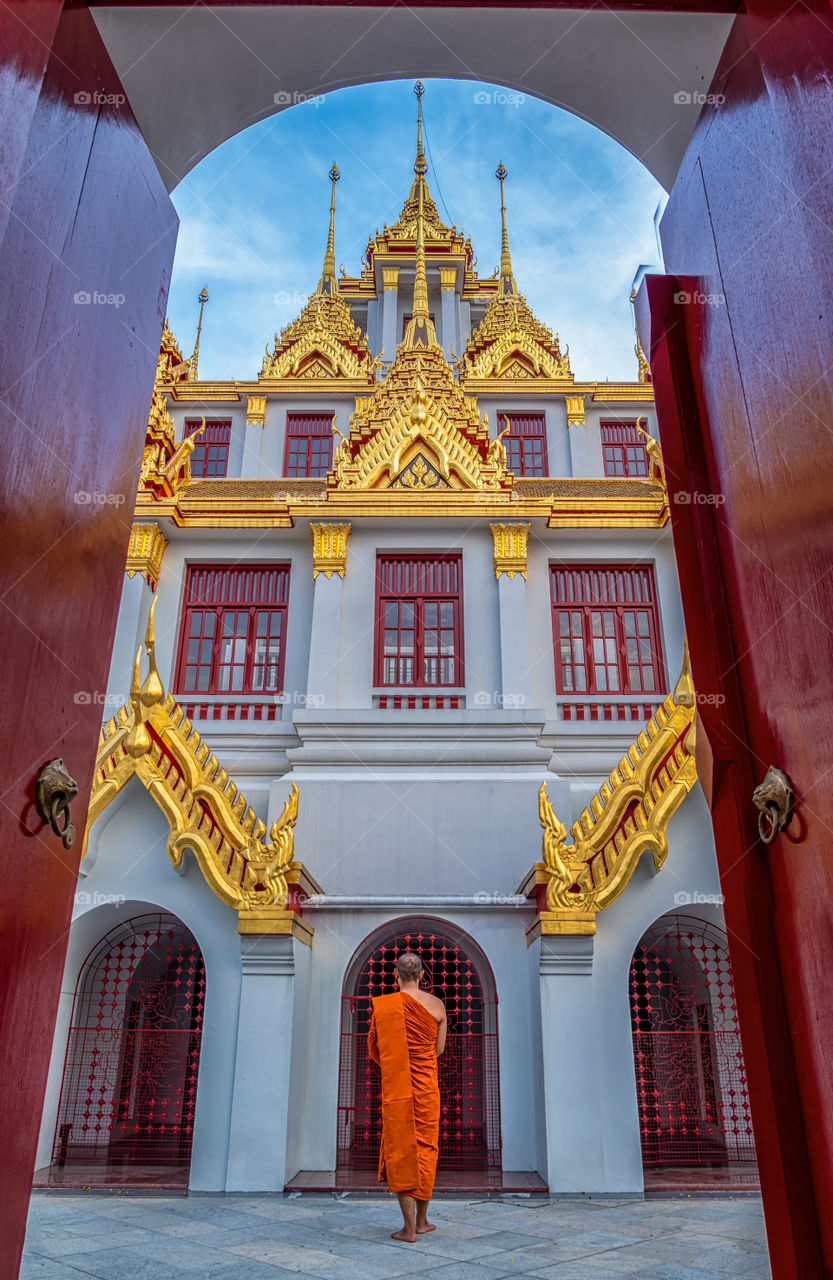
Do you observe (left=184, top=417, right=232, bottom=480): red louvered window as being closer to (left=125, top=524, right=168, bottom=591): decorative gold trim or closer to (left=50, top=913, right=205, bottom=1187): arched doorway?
(left=125, top=524, right=168, bottom=591): decorative gold trim

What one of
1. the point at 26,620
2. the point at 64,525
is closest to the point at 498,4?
the point at 64,525

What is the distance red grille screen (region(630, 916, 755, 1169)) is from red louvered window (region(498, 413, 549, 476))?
936 centimetres

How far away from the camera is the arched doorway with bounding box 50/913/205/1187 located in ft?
28.9

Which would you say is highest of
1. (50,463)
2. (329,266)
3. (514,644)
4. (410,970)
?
(329,266)

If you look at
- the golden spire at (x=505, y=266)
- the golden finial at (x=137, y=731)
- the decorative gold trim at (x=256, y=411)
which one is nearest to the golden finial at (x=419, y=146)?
the golden spire at (x=505, y=266)

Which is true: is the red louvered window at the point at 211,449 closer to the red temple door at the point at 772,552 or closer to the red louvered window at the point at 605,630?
the red louvered window at the point at 605,630

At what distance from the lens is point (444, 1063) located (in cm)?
910

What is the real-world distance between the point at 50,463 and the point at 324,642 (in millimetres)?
9427

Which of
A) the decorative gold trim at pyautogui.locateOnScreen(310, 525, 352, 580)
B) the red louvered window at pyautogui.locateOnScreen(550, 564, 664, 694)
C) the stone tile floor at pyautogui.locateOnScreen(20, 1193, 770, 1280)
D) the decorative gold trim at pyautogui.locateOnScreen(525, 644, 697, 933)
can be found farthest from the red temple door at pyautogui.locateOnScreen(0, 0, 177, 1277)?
the red louvered window at pyautogui.locateOnScreen(550, 564, 664, 694)

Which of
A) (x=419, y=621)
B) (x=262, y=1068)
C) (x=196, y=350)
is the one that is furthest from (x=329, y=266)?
(x=262, y=1068)

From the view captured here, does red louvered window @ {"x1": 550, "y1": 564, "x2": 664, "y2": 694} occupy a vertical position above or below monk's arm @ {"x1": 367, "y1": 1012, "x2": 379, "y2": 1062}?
above

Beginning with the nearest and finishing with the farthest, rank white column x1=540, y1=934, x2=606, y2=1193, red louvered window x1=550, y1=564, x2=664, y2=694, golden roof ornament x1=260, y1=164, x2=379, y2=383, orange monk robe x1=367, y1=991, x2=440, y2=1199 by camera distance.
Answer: orange monk robe x1=367, y1=991, x2=440, y2=1199 < white column x1=540, y1=934, x2=606, y2=1193 < red louvered window x1=550, y1=564, x2=664, y2=694 < golden roof ornament x1=260, y1=164, x2=379, y2=383

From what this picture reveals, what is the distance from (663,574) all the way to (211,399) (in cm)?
995

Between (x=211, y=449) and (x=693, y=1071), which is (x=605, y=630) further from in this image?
(x=211, y=449)
